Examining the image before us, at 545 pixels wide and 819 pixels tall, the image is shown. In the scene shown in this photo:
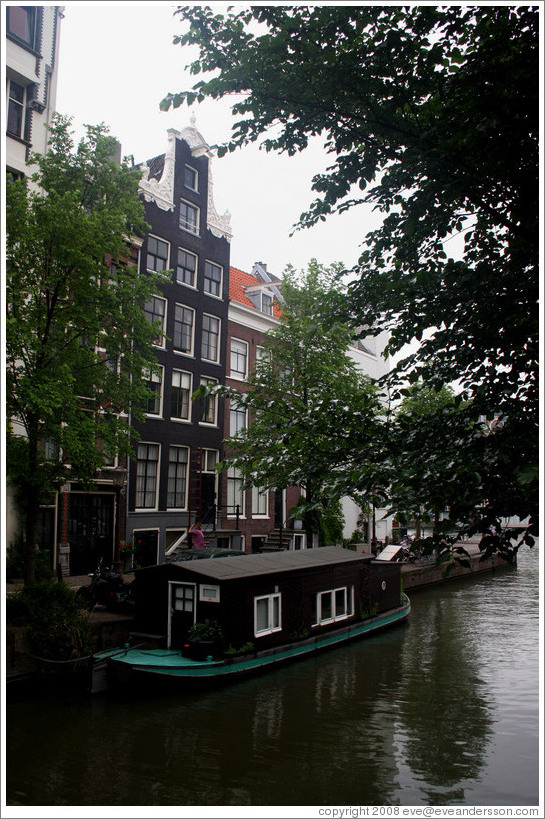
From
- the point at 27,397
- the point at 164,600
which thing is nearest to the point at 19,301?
the point at 27,397

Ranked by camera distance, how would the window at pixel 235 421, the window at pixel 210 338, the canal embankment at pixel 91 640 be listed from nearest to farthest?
the canal embankment at pixel 91 640
the window at pixel 210 338
the window at pixel 235 421

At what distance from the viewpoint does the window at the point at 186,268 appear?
2603cm

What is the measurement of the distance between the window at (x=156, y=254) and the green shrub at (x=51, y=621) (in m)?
14.9

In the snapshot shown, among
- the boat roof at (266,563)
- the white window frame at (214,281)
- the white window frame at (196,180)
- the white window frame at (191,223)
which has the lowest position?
the boat roof at (266,563)

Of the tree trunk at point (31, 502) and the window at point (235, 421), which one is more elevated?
the window at point (235, 421)

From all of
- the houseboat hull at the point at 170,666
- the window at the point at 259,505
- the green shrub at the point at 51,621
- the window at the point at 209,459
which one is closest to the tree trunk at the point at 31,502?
the green shrub at the point at 51,621

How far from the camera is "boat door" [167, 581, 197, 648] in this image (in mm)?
13781

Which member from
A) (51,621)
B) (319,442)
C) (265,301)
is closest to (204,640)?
(51,621)

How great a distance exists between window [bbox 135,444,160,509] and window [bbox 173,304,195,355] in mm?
4384

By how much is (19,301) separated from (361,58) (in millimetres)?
9664

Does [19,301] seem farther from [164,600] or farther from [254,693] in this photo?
[254,693]

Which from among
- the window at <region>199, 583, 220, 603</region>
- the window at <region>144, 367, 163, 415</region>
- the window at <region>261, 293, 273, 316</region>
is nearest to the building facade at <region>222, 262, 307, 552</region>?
the window at <region>261, 293, 273, 316</region>

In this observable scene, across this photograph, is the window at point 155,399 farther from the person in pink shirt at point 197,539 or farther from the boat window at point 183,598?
the boat window at point 183,598

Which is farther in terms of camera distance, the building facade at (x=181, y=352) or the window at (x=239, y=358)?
the window at (x=239, y=358)
